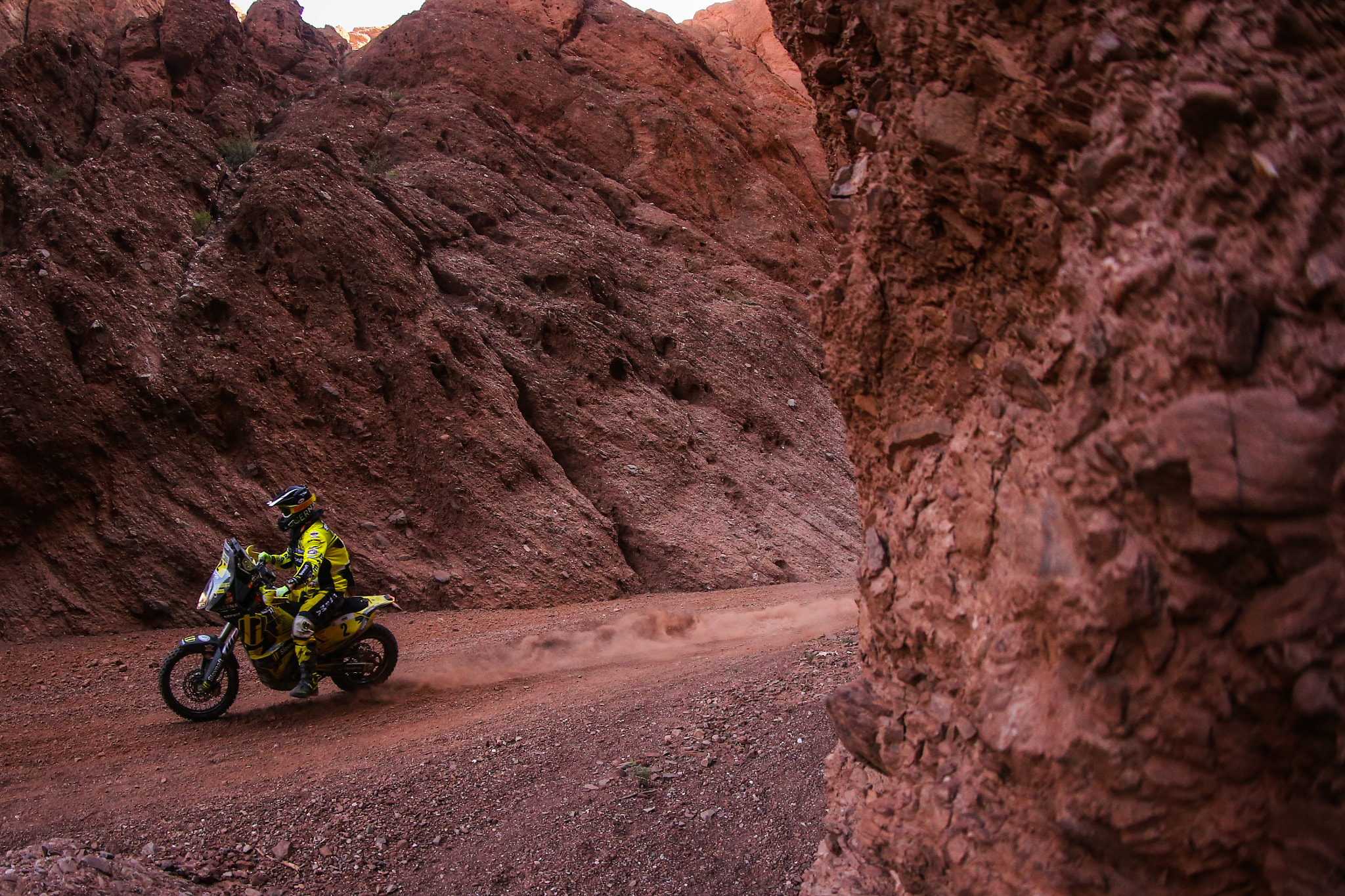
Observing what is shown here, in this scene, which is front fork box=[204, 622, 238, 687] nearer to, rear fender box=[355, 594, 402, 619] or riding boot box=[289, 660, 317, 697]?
riding boot box=[289, 660, 317, 697]

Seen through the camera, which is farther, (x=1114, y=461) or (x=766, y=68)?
(x=766, y=68)

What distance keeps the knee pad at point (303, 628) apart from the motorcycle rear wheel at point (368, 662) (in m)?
0.41

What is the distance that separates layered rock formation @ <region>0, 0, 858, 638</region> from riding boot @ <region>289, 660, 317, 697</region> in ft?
13.4

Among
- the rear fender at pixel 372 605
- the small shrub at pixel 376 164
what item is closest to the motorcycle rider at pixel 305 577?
the rear fender at pixel 372 605

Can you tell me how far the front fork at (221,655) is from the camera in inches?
270

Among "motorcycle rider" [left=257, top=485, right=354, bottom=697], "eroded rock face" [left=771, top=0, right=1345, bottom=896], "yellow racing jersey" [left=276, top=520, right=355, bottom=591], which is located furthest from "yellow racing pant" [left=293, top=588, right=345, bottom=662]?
"eroded rock face" [left=771, top=0, right=1345, bottom=896]

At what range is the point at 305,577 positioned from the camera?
691 cm

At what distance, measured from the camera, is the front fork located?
686 centimetres

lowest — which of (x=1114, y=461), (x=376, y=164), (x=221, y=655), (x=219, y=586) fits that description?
(x=221, y=655)

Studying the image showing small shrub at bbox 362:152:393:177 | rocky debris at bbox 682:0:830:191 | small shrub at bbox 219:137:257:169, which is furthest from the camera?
rocky debris at bbox 682:0:830:191

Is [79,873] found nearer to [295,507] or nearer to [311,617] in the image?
[311,617]

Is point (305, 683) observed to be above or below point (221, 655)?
below

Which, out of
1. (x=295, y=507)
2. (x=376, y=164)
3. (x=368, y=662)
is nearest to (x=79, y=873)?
(x=295, y=507)

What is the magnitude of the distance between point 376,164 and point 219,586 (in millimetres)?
14194
